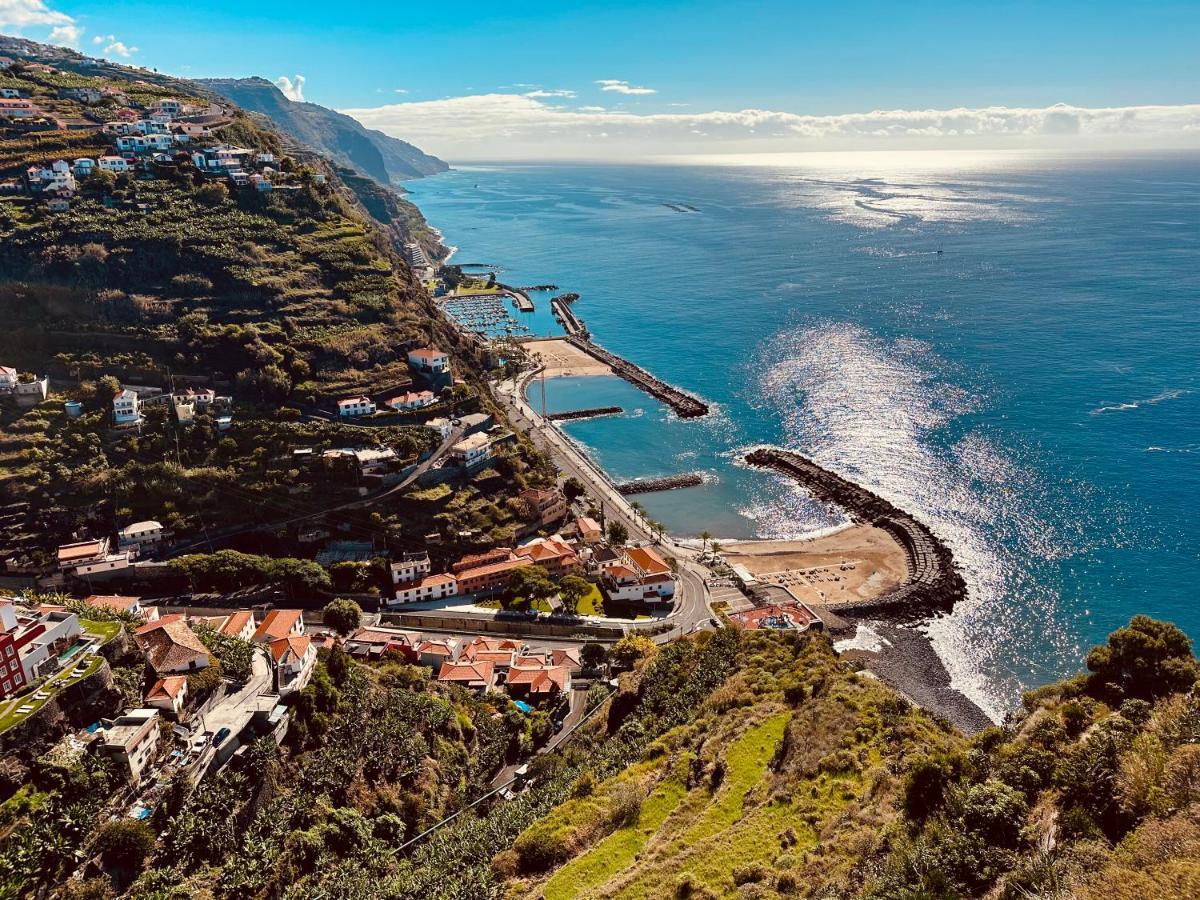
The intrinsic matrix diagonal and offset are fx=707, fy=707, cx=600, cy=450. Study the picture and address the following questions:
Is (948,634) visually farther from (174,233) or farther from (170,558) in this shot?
(174,233)

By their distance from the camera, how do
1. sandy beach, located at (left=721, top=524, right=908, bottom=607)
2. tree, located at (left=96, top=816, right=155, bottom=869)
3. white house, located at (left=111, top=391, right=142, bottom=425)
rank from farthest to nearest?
white house, located at (left=111, top=391, right=142, bottom=425)
sandy beach, located at (left=721, top=524, right=908, bottom=607)
tree, located at (left=96, top=816, right=155, bottom=869)

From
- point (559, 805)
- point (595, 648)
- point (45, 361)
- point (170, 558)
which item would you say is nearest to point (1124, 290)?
point (595, 648)

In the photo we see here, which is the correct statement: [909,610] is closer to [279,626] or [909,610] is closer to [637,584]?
[637,584]

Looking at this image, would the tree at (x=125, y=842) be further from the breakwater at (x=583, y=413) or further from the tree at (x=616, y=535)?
the breakwater at (x=583, y=413)

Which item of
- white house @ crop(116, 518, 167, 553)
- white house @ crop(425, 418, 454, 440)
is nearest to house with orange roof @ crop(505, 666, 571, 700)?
white house @ crop(425, 418, 454, 440)

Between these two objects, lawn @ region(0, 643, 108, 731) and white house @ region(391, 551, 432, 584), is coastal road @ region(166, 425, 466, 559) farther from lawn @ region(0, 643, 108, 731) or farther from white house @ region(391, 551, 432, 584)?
lawn @ region(0, 643, 108, 731)

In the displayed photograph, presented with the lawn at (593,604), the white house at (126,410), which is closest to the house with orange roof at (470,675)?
the lawn at (593,604)
